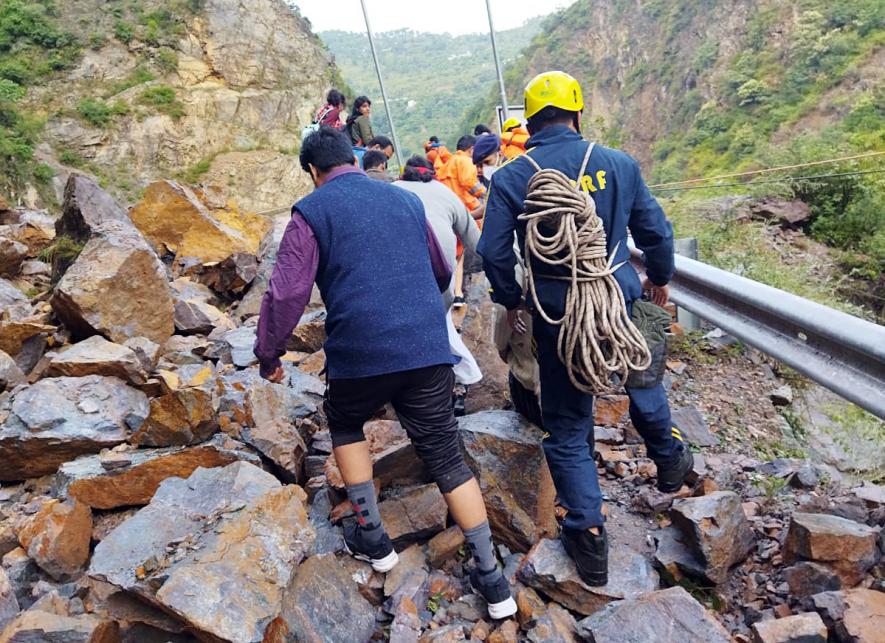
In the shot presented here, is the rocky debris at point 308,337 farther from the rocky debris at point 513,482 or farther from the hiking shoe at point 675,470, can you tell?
the hiking shoe at point 675,470

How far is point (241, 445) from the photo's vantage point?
10.9 feet

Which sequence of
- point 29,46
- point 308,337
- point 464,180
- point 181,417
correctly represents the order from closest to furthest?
point 181,417
point 308,337
point 464,180
point 29,46

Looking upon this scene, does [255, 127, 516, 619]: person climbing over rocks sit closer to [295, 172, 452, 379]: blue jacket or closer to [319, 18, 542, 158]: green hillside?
[295, 172, 452, 379]: blue jacket

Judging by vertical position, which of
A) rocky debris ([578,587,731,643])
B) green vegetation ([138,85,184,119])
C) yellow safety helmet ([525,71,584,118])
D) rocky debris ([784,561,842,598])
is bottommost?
rocky debris ([784,561,842,598])

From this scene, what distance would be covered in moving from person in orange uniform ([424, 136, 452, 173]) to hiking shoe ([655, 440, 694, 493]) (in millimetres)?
5156

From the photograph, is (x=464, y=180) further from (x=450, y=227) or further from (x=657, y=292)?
(x=657, y=292)

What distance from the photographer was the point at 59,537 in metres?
2.73

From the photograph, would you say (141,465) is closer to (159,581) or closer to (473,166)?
(159,581)

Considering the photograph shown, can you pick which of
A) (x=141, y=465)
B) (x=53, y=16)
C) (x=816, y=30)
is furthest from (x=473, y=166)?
(x=816, y=30)

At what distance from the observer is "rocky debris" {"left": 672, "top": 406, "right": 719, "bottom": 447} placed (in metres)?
3.36

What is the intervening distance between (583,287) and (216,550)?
169cm

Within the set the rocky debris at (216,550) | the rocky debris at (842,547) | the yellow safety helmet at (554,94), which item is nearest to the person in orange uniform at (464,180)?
the yellow safety helmet at (554,94)

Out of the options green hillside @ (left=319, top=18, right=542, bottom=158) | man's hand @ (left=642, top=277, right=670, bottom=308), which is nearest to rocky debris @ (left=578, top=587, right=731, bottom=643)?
man's hand @ (left=642, top=277, right=670, bottom=308)

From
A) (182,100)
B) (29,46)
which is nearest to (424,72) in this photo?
(182,100)
